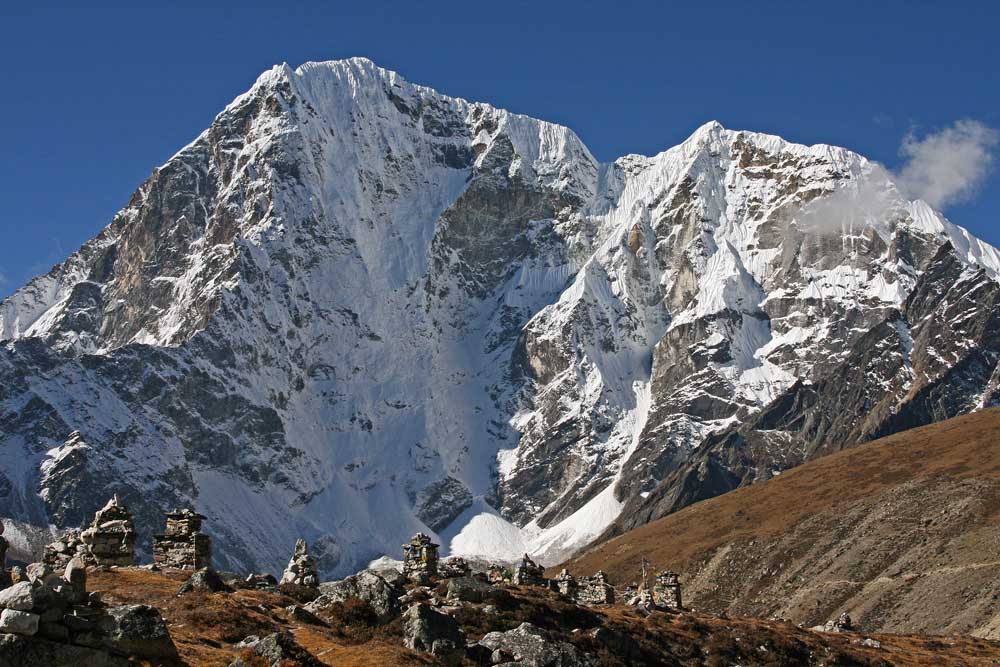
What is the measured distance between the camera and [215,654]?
3991 cm

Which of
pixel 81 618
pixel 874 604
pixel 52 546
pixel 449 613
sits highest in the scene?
pixel 874 604

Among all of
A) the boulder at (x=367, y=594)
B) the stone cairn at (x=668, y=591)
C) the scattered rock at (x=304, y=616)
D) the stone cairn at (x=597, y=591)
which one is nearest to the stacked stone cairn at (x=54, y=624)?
the scattered rock at (x=304, y=616)

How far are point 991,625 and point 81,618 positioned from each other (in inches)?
5981

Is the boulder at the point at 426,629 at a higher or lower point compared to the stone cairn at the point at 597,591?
lower

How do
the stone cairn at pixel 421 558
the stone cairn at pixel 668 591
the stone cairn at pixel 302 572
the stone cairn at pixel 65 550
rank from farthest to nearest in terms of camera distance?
the stone cairn at pixel 668 591
the stone cairn at pixel 421 558
the stone cairn at pixel 302 572
the stone cairn at pixel 65 550

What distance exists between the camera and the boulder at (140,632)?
3272 cm

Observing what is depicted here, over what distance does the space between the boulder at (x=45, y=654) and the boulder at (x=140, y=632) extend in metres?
6.25

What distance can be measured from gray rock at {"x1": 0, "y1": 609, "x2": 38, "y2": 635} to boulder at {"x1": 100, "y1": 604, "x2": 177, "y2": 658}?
24.3 ft

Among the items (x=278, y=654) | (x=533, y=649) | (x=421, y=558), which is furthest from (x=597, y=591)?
(x=278, y=654)

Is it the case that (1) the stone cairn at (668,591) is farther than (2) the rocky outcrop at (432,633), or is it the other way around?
(1) the stone cairn at (668,591)

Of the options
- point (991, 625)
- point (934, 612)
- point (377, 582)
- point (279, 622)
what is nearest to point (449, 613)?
point (377, 582)

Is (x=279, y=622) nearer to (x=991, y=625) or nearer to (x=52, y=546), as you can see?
(x=52, y=546)

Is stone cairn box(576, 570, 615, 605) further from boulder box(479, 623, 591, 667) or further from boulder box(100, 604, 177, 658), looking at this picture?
boulder box(100, 604, 177, 658)

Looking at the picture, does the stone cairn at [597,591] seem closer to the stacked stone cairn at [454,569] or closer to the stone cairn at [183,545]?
the stacked stone cairn at [454,569]
